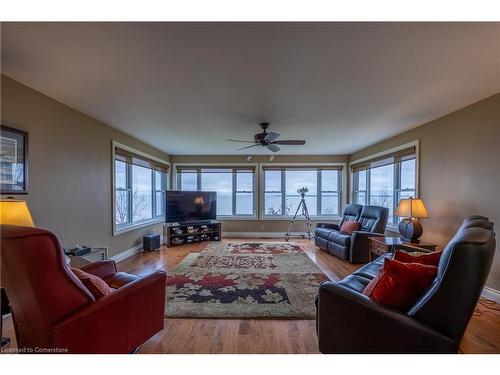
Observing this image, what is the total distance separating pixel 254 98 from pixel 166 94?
39.6 inches

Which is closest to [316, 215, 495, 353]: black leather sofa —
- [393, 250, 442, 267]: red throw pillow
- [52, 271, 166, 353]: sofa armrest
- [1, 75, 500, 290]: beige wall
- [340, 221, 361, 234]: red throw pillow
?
[393, 250, 442, 267]: red throw pillow

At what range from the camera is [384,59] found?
6.47ft

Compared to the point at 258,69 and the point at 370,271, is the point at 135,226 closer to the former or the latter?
the point at 258,69

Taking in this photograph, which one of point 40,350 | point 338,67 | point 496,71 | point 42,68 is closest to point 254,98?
point 338,67

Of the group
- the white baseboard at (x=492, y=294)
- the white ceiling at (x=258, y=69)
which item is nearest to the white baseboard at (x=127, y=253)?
the white ceiling at (x=258, y=69)

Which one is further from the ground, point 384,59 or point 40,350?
point 384,59

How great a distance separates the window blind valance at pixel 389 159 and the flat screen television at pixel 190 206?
3898mm

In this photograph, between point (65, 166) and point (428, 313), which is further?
point (65, 166)

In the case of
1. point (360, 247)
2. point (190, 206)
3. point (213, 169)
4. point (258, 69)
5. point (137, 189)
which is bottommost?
point (360, 247)

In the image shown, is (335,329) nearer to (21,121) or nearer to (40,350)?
(40,350)

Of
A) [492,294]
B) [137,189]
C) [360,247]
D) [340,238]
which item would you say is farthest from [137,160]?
[492,294]

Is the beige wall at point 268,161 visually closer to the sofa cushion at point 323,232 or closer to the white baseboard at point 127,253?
the sofa cushion at point 323,232

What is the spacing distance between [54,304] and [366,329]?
1763mm

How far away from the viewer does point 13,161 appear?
236 cm
